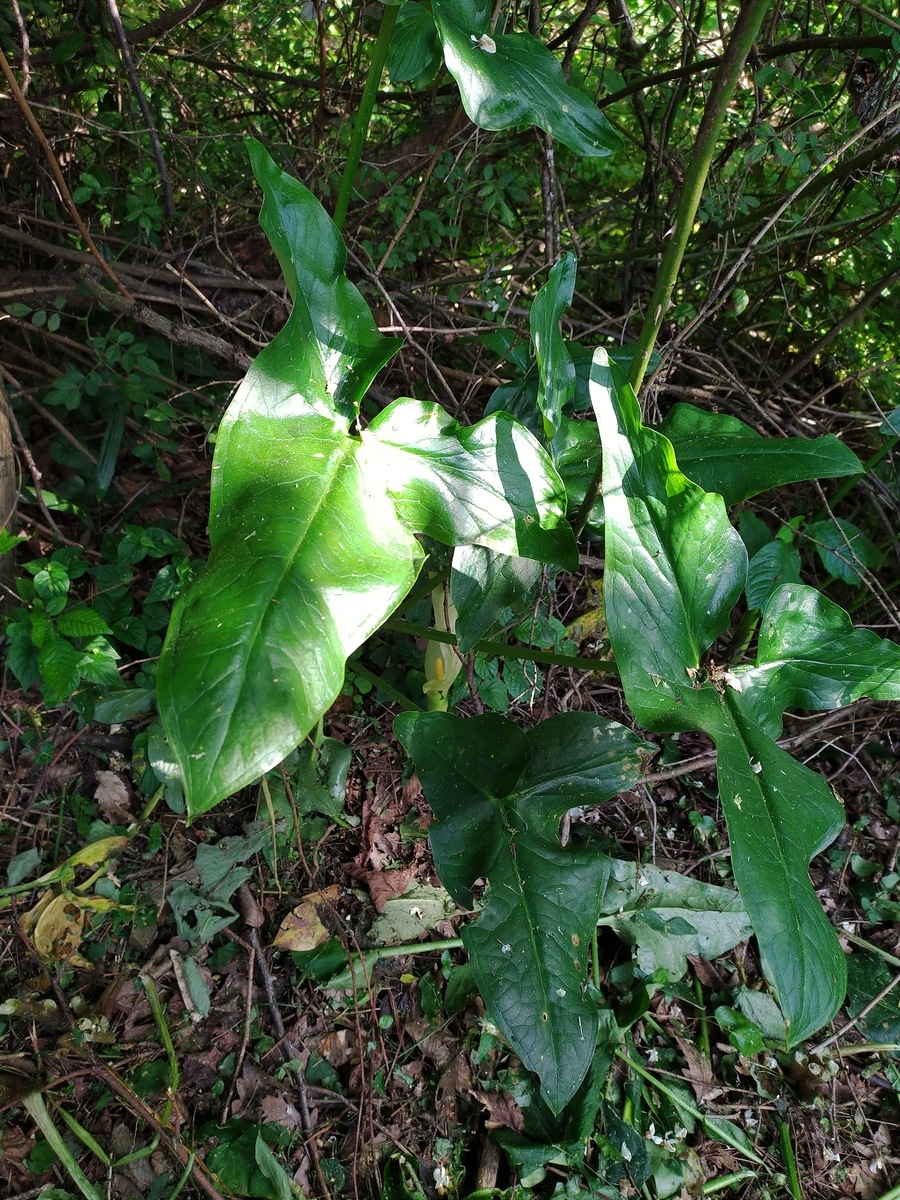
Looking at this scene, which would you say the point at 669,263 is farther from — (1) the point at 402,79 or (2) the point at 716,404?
(2) the point at 716,404

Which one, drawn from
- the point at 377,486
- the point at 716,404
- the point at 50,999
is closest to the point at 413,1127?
the point at 50,999

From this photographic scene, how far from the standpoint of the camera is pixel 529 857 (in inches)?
42.0

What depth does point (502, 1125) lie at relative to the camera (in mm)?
1261

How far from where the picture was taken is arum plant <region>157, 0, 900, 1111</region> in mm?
719

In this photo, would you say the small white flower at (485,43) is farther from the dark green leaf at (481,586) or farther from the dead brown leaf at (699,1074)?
the dead brown leaf at (699,1074)

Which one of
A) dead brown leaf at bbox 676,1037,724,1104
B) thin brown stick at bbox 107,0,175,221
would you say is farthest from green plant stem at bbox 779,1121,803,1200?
thin brown stick at bbox 107,0,175,221

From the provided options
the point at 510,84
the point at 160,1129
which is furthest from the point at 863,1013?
the point at 510,84

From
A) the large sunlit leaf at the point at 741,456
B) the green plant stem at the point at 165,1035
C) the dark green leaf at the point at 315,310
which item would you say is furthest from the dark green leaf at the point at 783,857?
the green plant stem at the point at 165,1035

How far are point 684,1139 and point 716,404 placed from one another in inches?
56.7

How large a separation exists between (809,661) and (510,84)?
781 mm

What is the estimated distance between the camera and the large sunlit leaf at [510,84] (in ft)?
2.98

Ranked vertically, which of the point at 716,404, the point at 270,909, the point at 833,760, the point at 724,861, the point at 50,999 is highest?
the point at 716,404

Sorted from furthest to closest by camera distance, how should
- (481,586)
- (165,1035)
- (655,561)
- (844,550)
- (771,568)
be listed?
(844,550) → (771,568) → (165,1035) → (481,586) → (655,561)

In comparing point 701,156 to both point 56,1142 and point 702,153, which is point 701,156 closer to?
point 702,153
